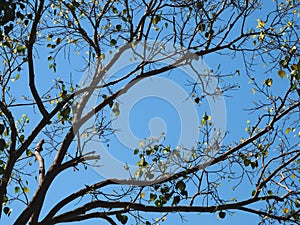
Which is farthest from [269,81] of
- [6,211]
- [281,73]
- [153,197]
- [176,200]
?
[6,211]

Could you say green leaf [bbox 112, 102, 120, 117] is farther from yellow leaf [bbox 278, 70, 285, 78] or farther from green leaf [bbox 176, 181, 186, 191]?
yellow leaf [bbox 278, 70, 285, 78]

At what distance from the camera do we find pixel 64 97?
18.2 feet

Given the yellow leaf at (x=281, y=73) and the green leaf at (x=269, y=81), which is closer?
the yellow leaf at (x=281, y=73)

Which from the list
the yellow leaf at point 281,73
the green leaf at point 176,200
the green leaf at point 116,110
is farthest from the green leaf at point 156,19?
the green leaf at point 176,200

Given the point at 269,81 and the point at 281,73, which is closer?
the point at 281,73

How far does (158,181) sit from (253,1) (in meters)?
2.16

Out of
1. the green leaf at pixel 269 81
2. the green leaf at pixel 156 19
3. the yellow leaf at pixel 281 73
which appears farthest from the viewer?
the green leaf at pixel 156 19

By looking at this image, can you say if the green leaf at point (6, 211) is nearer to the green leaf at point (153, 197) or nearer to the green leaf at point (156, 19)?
the green leaf at point (153, 197)

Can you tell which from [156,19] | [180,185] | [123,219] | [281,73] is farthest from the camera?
[156,19]

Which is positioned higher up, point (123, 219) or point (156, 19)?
point (156, 19)

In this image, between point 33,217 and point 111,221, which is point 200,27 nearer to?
point 111,221

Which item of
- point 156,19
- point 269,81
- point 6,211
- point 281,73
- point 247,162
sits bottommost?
point 6,211

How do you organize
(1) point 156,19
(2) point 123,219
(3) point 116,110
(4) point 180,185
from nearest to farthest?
(4) point 180,185
(2) point 123,219
(3) point 116,110
(1) point 156,19

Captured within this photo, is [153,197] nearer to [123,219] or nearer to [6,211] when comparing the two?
[123,219]
